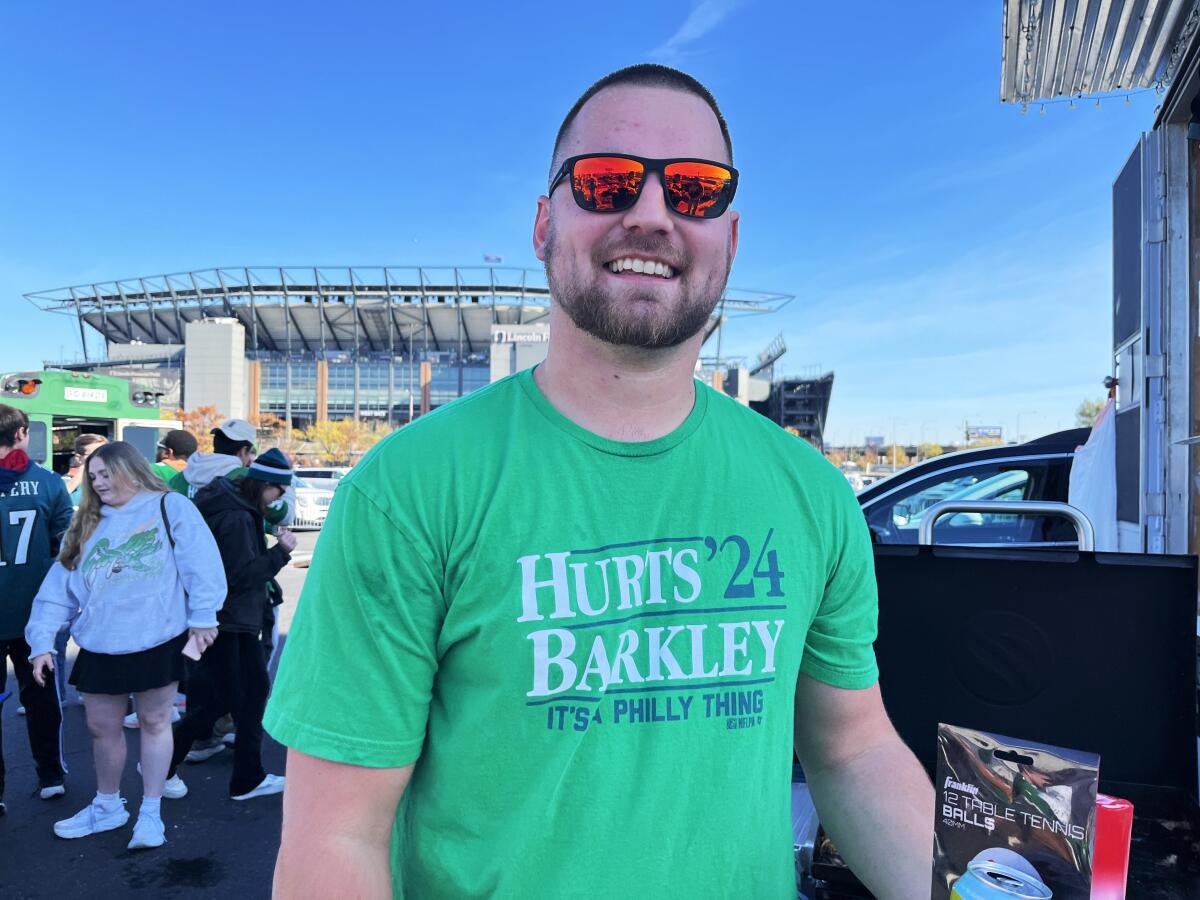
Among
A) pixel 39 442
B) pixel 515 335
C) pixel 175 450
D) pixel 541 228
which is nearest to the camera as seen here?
pixel 541 228

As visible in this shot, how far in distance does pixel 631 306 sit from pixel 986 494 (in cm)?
470

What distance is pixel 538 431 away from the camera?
1266mm

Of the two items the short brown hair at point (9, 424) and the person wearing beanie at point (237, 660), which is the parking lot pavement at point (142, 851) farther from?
the short brown hair at point (9, 424)

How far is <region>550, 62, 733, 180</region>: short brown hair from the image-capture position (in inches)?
53.9

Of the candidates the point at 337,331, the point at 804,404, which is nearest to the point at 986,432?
the point at 804,404

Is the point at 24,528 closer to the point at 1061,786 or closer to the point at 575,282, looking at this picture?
the point at 575,282

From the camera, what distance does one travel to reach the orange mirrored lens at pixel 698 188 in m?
1.34

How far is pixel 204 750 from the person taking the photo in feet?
17.3

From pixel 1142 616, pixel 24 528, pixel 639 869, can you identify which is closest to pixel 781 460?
pixel 639 869

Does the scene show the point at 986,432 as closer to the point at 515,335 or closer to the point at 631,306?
the point at 515,335

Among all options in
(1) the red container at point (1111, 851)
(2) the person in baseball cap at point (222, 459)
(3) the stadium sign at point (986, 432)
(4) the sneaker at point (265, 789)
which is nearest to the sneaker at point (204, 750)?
(4) the sneaker at point (265, 789)

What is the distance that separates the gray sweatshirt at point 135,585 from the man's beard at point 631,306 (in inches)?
138

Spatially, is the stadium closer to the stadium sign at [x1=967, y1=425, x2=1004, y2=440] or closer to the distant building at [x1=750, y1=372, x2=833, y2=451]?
the distant building at [x1=750, y1=372, x2=833, y2=451]

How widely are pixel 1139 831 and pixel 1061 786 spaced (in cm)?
136
